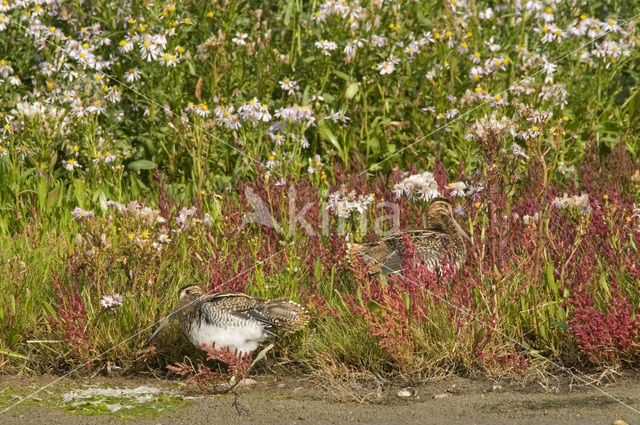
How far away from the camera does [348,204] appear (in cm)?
568

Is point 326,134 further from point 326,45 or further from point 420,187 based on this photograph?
point 420,187

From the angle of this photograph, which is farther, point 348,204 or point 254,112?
point 254,112

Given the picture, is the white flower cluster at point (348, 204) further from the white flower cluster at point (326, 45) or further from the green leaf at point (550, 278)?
the white flower cluster at point (326, 45)

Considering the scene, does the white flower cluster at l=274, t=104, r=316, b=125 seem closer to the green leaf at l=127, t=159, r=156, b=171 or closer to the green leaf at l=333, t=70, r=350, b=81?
the green leaf at l=333, t=70, r=350, b=81

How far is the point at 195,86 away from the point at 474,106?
267cm

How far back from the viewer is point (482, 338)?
461 cm

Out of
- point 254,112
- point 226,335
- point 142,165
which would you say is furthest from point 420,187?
point 142,165

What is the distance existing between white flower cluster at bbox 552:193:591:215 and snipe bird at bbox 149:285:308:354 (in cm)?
196

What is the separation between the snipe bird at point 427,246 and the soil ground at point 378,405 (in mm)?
934

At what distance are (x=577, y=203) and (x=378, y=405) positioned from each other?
2000mm

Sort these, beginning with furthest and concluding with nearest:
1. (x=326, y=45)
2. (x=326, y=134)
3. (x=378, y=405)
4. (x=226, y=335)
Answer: (x=326, y=134)
(x=326, y=45)
(x=226, y=335)
(x=378, y=405)

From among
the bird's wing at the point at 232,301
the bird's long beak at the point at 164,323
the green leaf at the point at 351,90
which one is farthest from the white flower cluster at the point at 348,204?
the green leaf at the point at 351,90

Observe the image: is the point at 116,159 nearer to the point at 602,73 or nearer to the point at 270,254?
the point at 270,254

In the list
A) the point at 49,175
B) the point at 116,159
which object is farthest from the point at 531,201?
the point at 49,175
